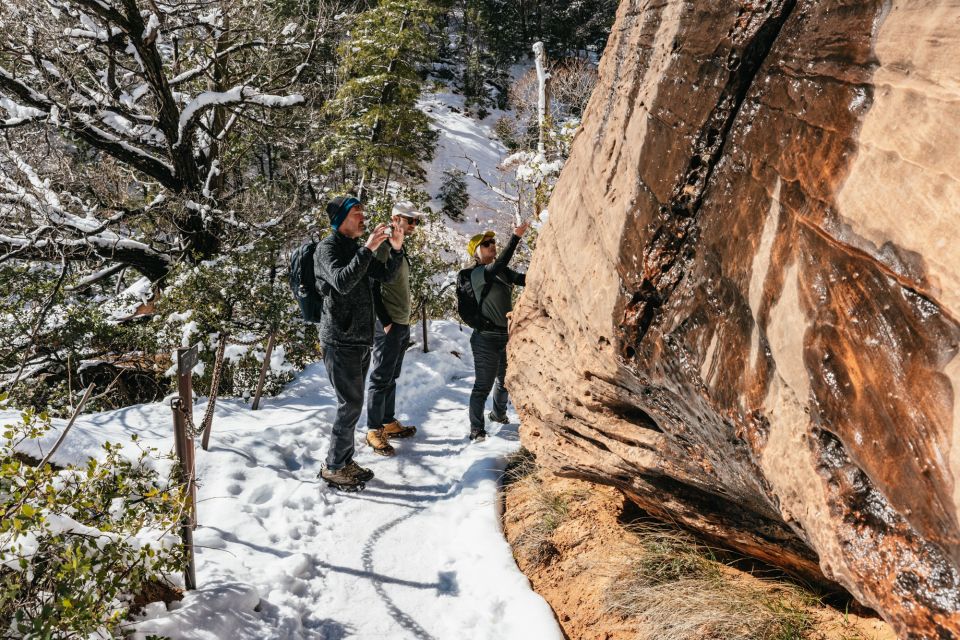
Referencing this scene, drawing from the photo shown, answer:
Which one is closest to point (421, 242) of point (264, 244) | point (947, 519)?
point (264, 244)

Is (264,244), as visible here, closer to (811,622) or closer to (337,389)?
(337,389)

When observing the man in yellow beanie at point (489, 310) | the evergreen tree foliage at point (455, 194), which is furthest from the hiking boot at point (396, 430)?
the evergreen tree foliage at point (455, 194)

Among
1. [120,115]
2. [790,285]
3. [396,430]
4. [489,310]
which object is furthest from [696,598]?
[120,115]

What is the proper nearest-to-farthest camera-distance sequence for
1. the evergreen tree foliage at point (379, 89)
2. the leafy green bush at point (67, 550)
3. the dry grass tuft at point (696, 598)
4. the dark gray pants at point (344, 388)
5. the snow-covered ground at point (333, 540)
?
1. the leafy green bush at point (67, 550)
2. the dry grass tuft at point (696, 598)
3. the snow-covered ground at point (333, 540)
4. the dark gray pants at point (344, 388)
5. the evergreen tree foliage at point (379, 89)

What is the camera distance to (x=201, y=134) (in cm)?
862

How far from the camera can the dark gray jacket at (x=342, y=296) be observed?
11.3ft

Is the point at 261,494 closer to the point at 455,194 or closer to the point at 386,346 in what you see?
the point at 386,346

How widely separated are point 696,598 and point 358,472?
250 cm

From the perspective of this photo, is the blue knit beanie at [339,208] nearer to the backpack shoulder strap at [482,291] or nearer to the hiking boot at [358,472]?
the backpack shoulder strap at [482,291]

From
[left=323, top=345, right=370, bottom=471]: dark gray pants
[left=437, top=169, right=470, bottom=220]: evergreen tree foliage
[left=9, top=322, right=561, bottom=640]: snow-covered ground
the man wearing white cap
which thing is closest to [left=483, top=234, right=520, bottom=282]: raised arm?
the man wearing white cap

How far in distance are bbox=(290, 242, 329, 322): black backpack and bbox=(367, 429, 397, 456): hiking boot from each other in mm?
1297

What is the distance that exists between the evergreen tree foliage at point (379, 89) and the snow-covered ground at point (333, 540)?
475 inches

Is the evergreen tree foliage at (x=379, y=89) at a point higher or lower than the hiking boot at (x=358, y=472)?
higher

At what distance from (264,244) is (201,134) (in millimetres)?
2772
